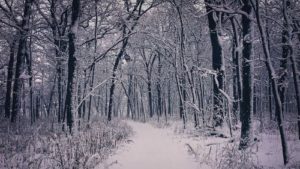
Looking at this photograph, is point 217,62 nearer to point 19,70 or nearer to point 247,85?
point 247,85

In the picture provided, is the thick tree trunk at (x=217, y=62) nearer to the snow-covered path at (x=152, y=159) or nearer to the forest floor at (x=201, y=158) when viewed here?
the forest floor at (x=201, y=158)

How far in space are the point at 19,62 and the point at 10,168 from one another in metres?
9.91

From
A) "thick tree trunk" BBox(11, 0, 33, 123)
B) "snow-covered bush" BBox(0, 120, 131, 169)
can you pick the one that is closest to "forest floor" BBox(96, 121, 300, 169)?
"snow-covered bush" BBox(0, 120, 131, 169)

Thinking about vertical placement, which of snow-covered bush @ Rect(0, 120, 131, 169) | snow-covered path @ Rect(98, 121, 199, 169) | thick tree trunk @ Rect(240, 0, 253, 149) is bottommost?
snow-covered path @ Rect(98, 121, 199, 169)

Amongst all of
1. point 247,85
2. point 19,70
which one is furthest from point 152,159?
point 19,70

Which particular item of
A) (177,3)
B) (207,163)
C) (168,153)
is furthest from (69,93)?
(177,3)

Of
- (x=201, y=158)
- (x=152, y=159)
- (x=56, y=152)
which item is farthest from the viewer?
(x=152, y=159)

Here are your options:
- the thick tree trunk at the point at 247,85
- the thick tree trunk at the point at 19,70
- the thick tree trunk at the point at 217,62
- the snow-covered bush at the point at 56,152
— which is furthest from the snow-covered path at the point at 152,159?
the thick tree trunk at the point at 19,70

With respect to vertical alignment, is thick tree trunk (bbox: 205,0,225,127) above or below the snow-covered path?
above

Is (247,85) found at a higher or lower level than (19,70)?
lower

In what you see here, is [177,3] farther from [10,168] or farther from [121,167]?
[10,168]

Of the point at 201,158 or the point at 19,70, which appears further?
the point at 19,70

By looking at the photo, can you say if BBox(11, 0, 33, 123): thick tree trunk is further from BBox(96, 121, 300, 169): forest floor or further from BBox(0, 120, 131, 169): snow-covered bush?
BBox(96, 121, 300, 169): forest floor

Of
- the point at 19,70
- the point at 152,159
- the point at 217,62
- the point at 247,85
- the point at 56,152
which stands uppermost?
the point at 217,62
